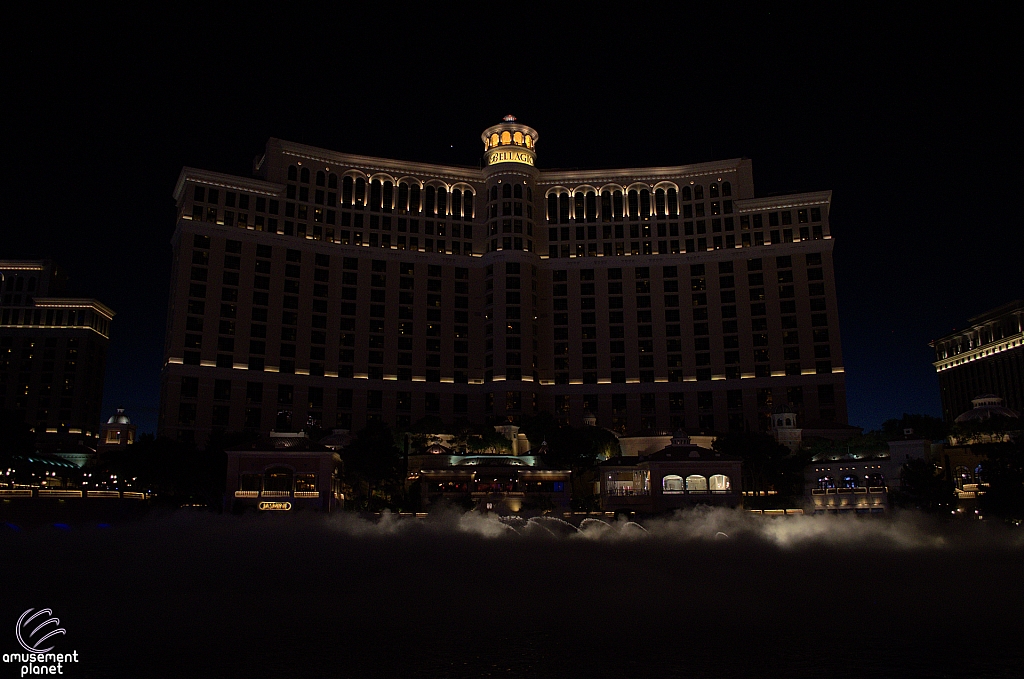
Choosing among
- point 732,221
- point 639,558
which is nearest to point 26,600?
point 639,558

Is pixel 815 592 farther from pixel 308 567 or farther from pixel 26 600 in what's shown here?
pixel 26 600

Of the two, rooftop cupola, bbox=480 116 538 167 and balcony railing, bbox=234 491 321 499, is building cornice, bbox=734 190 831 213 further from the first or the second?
balcony railing, bbox=234 491 321 499

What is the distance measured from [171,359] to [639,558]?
301ft

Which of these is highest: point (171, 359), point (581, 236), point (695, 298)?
point (581, 236)

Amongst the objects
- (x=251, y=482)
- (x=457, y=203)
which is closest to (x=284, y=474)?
(x=251, y=482)

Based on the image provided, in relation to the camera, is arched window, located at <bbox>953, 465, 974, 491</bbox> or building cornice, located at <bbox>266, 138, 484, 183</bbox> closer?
arched window, located at <bbox>953, 465, 974, 491</bbox>

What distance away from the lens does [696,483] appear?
90062mm

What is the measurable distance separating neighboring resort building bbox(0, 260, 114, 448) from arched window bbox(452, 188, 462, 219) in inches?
3386

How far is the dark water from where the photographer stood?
26078mm

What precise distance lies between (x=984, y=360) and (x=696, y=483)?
102m

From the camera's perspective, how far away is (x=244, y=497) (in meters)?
84.2

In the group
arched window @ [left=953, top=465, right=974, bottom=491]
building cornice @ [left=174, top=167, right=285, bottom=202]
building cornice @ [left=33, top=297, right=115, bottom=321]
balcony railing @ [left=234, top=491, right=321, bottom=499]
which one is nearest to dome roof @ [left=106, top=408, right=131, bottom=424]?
building cornice @ [left=174, top=167, right=285, bottom=202]

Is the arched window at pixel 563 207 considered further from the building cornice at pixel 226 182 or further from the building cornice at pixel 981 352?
the building cornice at pixel 981 352

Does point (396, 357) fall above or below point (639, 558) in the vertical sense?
above
